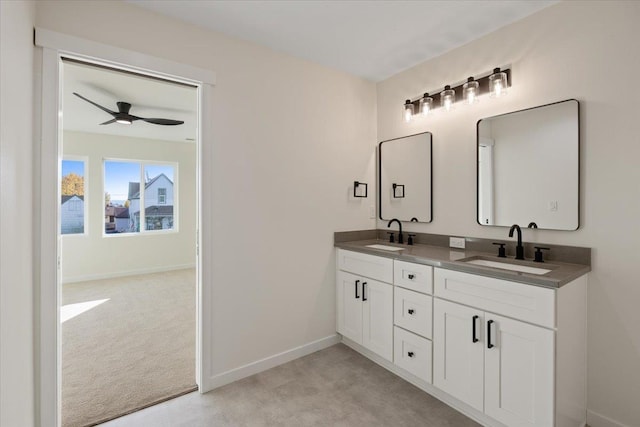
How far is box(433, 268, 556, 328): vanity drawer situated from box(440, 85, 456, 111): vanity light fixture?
1348mm

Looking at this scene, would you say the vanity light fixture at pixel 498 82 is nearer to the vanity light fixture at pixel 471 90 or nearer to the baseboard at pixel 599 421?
the vanity light fixture at pixel 471 90

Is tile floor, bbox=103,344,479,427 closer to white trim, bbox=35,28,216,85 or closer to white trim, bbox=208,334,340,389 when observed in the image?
white trim, bbox=208,334,340,389

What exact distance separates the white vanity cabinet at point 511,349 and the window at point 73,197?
19.8ft

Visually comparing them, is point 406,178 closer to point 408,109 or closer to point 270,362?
point 408,109

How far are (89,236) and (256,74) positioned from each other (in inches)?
192

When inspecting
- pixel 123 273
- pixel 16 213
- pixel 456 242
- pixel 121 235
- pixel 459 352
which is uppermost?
pixel 16 213

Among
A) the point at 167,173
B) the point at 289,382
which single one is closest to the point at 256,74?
the point at 289,382

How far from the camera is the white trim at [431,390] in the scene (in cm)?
186

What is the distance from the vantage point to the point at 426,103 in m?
2.63

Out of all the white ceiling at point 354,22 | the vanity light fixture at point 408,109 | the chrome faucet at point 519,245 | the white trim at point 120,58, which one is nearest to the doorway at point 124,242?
the white trim at point 120,58

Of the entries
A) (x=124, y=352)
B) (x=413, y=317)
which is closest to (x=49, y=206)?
(x=124, y=352)

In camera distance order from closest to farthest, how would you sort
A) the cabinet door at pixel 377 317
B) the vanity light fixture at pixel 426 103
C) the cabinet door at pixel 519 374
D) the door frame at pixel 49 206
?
the cabinet door at pixel 519 374, the door frame at pixel 49 206, the cabinet door at pixel 377 317, the vanity light fixture at pixel 426 103

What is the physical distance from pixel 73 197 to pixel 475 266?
250 inches

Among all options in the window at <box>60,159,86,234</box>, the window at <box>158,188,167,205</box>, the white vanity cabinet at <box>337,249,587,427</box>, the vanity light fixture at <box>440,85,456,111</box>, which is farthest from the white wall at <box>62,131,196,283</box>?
the vanity light fixture at <box>440,85,456,111</box>
